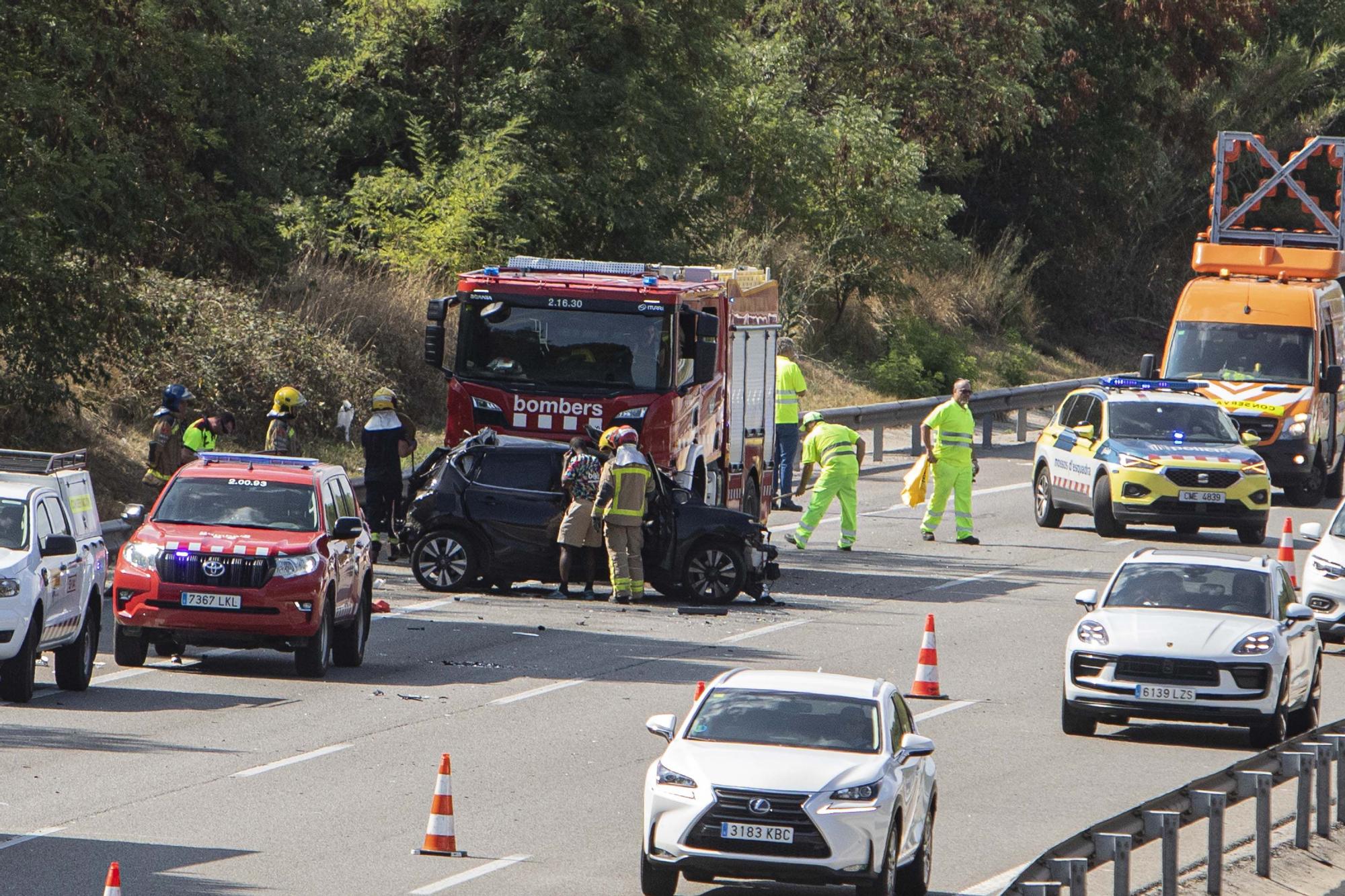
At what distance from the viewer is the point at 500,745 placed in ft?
45.9

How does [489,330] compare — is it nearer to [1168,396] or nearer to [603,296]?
[603,296]

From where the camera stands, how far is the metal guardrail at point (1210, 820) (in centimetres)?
840

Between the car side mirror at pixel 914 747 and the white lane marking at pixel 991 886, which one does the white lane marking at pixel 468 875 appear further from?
the white lane marking at pixel 991 886

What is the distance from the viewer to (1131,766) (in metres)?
14.1

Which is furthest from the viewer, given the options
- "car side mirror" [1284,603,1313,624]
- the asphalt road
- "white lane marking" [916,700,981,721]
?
"white lane marking" [916,700,981,721]

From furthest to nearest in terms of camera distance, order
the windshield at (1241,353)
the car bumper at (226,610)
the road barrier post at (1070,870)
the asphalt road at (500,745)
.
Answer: the windshield at (1241,353) < the car bumper at (226,610) < the asphalt road at (500,745) < the road barrier post at (1070,870)

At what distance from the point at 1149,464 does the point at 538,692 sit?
1165cm

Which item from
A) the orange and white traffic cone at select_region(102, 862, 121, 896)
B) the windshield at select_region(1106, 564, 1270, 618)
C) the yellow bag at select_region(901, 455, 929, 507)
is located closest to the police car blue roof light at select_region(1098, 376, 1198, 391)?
the yellow bag at select_region(901, 455, 929, 507)

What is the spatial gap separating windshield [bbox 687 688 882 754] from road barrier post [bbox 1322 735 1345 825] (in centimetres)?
308

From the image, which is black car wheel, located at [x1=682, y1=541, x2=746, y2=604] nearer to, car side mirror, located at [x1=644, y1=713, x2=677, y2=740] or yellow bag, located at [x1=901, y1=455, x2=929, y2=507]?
yellow bag, located at [x1=901, y1=455, x2=929, y2=507]

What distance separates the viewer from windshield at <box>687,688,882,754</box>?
10.4 meters

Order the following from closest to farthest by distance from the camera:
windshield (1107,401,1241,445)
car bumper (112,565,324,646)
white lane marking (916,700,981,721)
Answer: white lane marking (916,700,981,721)
car bumper (112,565,324,646)
windshield (1107,401,1241,445)

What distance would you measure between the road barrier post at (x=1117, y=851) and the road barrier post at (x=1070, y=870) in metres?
0.37

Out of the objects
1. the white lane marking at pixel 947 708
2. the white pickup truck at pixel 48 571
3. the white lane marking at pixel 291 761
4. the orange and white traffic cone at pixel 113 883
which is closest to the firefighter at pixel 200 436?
the white pickup truck at pixel 48 571
